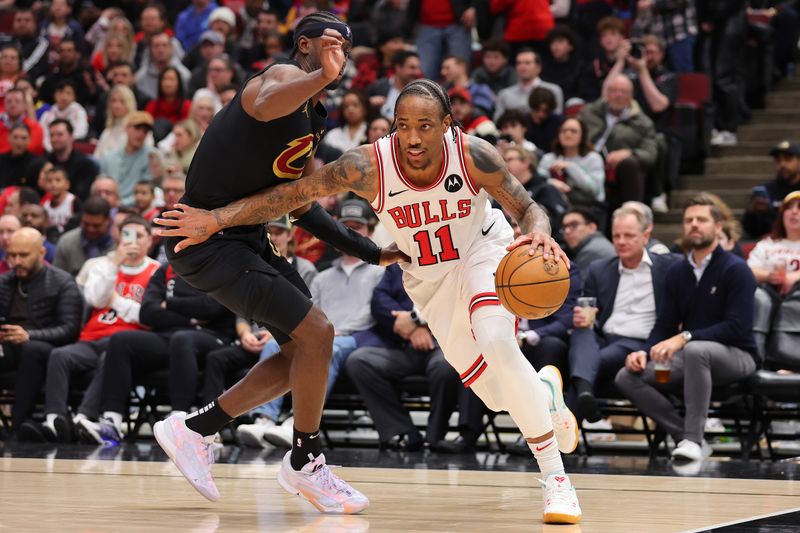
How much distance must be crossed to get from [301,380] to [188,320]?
14.1ft

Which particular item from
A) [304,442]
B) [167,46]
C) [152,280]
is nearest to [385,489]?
[304,442]

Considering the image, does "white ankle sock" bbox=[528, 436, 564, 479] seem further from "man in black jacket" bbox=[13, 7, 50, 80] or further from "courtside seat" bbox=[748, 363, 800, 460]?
"man in black jacket" bbox=[13, 7, 50, 80]

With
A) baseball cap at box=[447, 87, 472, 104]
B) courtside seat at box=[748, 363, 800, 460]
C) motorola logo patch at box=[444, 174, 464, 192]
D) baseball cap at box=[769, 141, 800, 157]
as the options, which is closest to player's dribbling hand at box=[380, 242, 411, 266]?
motorola logo patch at box=[444, 174, 464, 192]

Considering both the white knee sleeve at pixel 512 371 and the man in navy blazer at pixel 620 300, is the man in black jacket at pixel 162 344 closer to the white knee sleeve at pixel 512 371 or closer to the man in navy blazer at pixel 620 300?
the man in navy blazer at pixel 620 300

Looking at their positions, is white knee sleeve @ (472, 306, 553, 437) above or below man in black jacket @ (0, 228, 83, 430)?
above

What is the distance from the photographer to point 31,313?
955cm

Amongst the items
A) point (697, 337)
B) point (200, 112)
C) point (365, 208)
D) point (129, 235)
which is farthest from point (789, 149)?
point (200, 112)

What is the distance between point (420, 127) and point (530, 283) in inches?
30.1

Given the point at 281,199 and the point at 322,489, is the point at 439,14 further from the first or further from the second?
the point at 322,489

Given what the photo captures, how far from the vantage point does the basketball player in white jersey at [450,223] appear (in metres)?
4.74

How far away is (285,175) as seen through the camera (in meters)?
5.10

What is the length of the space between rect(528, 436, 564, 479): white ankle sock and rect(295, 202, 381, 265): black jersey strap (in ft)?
3.70

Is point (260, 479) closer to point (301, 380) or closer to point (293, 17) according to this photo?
point (301, 380)

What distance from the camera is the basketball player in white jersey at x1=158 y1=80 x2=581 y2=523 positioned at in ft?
15.5
